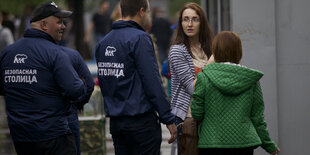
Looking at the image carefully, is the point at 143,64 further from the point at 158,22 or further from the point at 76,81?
the point at 158,22

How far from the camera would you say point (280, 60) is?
23.4 ft

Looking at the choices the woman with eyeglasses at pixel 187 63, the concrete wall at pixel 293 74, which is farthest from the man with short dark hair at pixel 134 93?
the concrete wall at pixel 293 74

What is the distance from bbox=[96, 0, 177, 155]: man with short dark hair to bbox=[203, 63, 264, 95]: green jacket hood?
1.64 feet

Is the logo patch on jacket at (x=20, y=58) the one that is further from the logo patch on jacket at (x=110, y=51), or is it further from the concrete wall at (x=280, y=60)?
the concrete wall at (x=280, y=60)

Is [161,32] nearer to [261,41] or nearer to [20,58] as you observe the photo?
[261,41]

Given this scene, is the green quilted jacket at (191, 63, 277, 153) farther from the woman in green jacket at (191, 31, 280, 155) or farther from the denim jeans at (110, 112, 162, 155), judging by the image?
the denim jeans at (110, 112, 162, 155)

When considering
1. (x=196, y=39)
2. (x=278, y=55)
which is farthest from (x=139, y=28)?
(x=278, y=55)

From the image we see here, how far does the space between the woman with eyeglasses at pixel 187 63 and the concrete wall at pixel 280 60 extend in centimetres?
90

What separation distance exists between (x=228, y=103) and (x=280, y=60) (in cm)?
204

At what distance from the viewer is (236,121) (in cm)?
525

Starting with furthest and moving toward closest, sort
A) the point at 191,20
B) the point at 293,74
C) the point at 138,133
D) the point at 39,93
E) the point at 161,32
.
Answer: the point at 161,32, the point at 293,74, the point at 191,20, the point at 138,133, the point at 39,93

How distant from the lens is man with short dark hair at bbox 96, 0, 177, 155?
547 cm

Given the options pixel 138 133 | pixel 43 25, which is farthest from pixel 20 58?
pixel 138 133

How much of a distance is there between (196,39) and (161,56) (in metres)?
13.6
